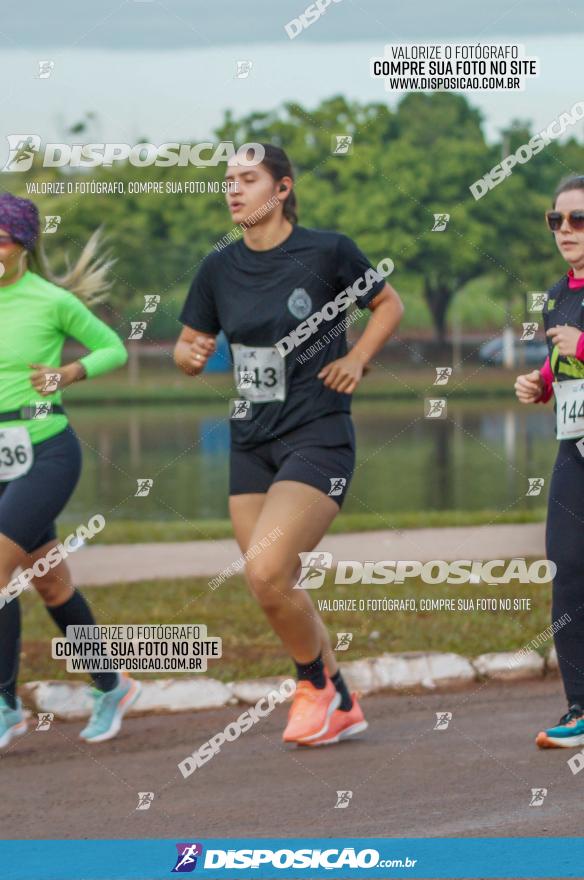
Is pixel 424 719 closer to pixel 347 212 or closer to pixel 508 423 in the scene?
pixel 508 423

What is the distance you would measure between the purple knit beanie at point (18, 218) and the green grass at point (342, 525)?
6.09 m

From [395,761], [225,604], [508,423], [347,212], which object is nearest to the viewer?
[395,761]

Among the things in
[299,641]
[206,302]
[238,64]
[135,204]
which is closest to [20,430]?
[206,302]

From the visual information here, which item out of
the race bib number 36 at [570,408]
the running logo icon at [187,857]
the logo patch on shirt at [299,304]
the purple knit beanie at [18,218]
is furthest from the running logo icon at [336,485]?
the running logo icon at [187,857]

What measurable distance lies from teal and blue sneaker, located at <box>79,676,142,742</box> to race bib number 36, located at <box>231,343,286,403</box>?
1.36 m

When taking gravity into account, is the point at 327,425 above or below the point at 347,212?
below

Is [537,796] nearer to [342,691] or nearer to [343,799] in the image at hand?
[343,799]

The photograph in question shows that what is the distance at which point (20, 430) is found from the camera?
582cm

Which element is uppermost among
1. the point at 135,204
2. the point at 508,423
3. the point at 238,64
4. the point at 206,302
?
the point at 135,204

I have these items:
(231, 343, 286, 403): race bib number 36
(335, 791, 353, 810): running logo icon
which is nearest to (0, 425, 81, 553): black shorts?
(231, 343, 286, 403): race bib number 36

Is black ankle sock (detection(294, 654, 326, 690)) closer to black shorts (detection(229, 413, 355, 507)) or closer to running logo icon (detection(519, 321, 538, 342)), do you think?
black shorts (detection(229, 413, 355, 507))

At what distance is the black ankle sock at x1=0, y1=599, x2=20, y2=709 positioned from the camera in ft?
19.6

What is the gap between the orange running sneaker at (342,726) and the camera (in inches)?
230

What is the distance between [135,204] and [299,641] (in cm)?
3884
